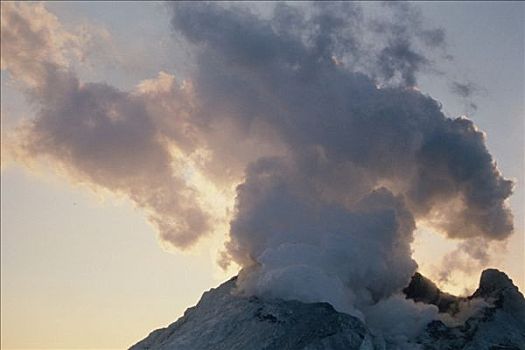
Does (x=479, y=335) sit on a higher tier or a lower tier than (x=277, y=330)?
lower

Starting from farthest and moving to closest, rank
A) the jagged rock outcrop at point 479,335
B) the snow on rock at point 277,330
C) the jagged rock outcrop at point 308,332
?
the jagged rock outcrop at point 479,335 → the jagged rock outcrop at point 308,332 → the snow on rock at point 277,330

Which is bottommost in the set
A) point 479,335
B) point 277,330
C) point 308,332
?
point 479,335

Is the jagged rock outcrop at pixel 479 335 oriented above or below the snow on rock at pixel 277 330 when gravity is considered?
below

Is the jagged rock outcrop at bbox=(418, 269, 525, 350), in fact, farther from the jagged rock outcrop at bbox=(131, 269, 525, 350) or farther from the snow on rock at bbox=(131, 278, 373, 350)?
the snow on rock at bbox=(131, 278, 373, 350)

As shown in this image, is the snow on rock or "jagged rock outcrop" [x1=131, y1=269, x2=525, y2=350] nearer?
the snow on rock

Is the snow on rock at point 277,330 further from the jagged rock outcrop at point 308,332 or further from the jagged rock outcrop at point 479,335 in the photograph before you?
the jagged rock outcrop at point 479,335

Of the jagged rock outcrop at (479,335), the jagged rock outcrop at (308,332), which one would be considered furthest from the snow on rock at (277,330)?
the jagged rock outcrop at (479,335)

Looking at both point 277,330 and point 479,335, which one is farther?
point 479,335

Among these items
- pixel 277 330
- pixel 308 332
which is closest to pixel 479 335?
pixel 308 332

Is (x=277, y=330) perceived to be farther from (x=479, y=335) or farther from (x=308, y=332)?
(x=479, y=335)

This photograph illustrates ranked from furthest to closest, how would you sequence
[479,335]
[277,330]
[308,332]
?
1. [479,335]
2. [277,330]
3. [308,332]

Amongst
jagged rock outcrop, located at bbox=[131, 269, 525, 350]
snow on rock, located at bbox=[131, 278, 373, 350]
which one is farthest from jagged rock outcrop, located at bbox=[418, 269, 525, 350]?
snow on rock, located at bbox=[131, 278, 373, 350]

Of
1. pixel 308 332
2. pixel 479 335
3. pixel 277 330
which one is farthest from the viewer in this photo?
pixel 479 335

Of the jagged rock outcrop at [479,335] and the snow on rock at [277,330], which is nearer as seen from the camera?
the snow on rock at [277,330]
